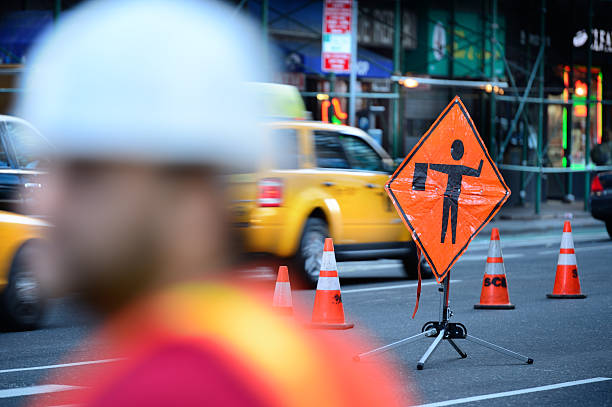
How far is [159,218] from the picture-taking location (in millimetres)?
11695

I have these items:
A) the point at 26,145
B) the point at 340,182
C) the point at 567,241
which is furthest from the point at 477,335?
the point at 26,145

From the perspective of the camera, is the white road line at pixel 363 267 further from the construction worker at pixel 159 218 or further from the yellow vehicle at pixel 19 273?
the yellow vehicle at pixel 19 273

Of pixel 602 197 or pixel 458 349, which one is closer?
pixel 458 349

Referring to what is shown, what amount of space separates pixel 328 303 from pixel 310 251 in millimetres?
3407

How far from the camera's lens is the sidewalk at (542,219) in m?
25.0

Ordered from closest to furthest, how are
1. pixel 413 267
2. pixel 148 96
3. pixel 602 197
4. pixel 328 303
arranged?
pixel 328 303 < pixel 148 96 < pixel 413 267 < pixel 602 197

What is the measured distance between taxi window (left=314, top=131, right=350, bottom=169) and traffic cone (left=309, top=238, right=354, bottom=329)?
3.81 meters

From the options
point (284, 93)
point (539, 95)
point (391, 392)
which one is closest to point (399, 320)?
point (391, 392)

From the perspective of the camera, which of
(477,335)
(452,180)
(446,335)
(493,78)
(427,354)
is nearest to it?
(427,354)

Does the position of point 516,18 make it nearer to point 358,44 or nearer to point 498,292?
point 358,44

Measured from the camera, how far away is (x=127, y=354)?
8617mm

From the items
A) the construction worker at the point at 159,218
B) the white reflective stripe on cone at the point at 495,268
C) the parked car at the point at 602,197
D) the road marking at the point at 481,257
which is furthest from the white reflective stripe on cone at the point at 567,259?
the parked car at the point at 602,197

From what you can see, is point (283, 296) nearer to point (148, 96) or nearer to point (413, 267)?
point (148, 96)

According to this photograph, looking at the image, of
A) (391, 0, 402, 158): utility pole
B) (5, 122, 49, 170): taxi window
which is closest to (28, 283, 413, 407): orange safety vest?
(5, 122, 49, 170): taxi window
